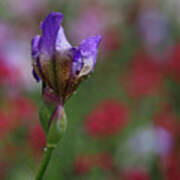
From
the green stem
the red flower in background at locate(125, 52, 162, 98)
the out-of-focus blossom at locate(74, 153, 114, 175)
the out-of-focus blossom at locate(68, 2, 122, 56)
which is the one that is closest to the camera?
the green stem

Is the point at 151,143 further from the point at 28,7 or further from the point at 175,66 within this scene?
the point at 28,7

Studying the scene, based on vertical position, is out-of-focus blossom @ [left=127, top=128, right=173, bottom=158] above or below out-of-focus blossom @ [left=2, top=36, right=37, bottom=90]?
below

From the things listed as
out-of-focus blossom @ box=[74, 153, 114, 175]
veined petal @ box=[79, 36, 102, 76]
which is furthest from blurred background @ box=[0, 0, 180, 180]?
veined petal @ box=[79, 36, 102, 76]

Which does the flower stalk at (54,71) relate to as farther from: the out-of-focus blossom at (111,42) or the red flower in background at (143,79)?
the out-of-focus blossom at (111,42)

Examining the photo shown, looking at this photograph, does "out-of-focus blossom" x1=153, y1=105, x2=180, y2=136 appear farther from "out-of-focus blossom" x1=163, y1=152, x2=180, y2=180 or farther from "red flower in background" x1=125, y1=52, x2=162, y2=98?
"red flower in background" x1=125, y1=52, x2=162, y2=98

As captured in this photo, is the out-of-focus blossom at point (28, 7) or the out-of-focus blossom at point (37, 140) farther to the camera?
the out-of-focus blossom at point (28, 7)

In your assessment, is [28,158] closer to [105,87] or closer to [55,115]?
[55,115]

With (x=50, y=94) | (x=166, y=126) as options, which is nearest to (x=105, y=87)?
(x=166, y=126)

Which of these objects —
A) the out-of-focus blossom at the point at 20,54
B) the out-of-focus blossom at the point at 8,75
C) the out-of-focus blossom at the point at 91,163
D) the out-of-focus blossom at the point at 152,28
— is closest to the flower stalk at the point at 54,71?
the out-of-focus blossom at the point at 91,163
